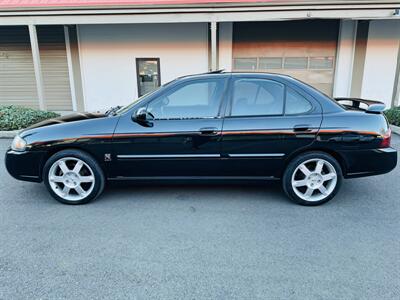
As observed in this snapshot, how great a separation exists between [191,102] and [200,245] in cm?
175

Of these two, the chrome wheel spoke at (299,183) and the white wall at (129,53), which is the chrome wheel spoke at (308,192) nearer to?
the chrome wheel spoke at (299,183)

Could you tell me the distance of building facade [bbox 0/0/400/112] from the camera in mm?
9172

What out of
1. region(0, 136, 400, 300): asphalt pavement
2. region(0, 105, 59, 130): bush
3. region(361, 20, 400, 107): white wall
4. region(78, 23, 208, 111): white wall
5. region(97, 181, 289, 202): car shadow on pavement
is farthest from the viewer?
region(78, 23, 208, 111): white wall

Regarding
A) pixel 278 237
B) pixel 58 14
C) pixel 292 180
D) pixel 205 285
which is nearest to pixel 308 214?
pixel 292 180

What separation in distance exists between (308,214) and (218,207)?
3.46ft

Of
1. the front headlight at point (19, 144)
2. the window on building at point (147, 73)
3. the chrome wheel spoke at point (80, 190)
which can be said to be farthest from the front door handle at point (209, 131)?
the window on building at point (147, 73)

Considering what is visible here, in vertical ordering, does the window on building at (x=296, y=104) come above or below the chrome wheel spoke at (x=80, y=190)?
above

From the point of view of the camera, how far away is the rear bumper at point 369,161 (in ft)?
11.4

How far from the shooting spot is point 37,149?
353 centimetres

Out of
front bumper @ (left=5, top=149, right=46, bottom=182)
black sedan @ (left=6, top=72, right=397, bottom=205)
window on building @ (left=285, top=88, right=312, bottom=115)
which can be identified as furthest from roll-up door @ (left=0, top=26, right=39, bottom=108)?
window on building @ (left=285, top=88, right=312, bottom=115)

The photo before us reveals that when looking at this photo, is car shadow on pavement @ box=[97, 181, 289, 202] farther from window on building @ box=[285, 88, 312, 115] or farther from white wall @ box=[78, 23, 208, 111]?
white wall @ box=[78, 23, 208, 111]

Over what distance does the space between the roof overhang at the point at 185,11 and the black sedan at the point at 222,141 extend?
4826 millimetres

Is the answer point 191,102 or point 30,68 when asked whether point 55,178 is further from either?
point 30,68

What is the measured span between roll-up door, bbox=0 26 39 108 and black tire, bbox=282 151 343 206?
10329 millimetres
